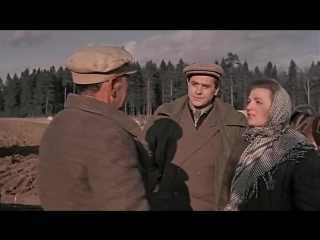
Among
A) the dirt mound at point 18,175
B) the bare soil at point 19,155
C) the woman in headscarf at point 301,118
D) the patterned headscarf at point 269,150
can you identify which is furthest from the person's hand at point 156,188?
the dirt mound at point 18,175

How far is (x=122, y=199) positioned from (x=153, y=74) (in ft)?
79.4

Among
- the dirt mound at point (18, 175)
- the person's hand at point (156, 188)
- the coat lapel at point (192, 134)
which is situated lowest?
the dirt mound at point (18, 175)

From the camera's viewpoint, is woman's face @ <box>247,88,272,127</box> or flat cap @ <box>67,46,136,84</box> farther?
woman's face @ <box>247,88,272,127</box>

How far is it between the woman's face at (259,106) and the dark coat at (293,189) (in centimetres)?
31

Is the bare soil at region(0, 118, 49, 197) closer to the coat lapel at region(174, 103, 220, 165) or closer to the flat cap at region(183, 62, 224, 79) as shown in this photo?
the coat lapel at region(174, 103, 220, 165)

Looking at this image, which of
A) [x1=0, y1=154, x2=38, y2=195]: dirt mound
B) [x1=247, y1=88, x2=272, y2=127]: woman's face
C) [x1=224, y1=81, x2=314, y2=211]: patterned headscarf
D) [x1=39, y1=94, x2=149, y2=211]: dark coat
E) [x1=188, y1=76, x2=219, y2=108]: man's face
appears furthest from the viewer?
[x1=0, y1=154, x2=38, y2=195]: dirt mound

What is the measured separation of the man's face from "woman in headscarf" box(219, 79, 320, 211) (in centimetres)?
61

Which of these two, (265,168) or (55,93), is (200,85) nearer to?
(265,168)

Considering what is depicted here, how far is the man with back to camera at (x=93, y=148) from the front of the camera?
1.61 metres

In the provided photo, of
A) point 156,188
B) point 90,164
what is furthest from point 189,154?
point 90,164

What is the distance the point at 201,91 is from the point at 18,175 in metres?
7.83

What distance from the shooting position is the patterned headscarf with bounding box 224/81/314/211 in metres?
2.42

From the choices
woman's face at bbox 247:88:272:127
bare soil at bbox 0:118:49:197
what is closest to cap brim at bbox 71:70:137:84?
woman's face at bbox 247:88:272:127

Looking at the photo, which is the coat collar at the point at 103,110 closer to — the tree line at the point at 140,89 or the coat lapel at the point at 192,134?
the coat lapel at the point at 192,134
